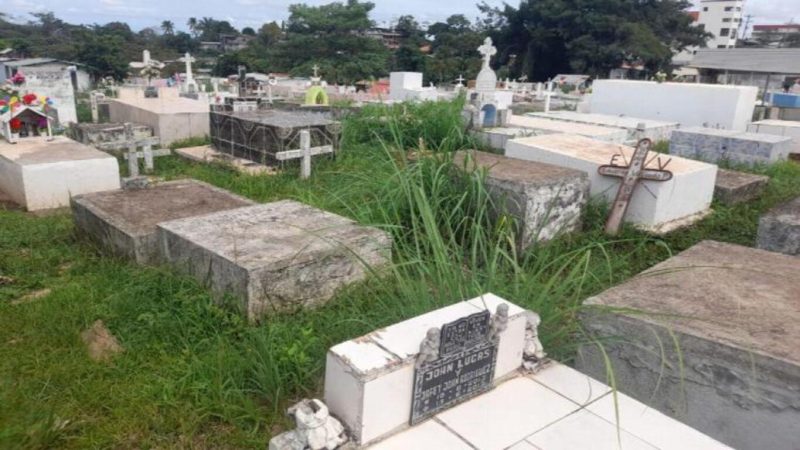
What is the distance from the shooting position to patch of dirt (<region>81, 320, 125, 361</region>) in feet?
8.42

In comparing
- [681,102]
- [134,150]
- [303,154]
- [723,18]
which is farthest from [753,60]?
[723,18]

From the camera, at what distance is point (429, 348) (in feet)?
5.50

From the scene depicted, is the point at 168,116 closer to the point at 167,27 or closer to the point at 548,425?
the point at 548,425

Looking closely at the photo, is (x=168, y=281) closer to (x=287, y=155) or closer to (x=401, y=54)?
(x=287, y=155)

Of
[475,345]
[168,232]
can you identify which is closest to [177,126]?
[168,232]

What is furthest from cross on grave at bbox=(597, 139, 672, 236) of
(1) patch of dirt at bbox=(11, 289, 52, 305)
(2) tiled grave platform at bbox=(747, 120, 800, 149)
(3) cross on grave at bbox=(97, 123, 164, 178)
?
(2) tiled grave platform at bbox=(747, 120, 800, 149)

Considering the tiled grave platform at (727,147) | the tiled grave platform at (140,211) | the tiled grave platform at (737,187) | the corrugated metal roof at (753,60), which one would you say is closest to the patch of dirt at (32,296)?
the tiled grave platform at (140,211)

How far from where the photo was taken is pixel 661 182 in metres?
4.50

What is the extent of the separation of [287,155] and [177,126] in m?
3.26

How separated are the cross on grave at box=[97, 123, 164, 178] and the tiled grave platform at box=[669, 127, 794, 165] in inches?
250

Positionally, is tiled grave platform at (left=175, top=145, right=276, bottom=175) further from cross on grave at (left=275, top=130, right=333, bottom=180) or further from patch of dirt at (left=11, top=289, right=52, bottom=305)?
patch of dirt at (left=11, top=289, right=52, bottom=305)

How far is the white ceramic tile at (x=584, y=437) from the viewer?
5.38 feet

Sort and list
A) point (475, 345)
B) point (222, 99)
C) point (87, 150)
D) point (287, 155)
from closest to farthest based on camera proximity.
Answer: point (475, 345) → point (87, 150) → point (287, 155) → point (222, 99)

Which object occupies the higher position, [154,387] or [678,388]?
[678,388]
